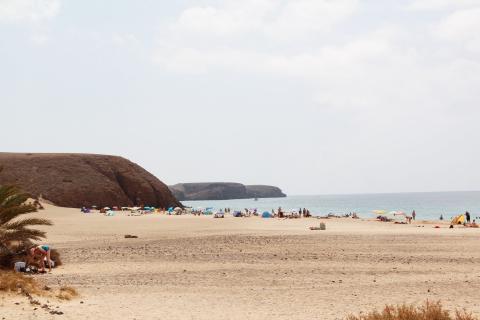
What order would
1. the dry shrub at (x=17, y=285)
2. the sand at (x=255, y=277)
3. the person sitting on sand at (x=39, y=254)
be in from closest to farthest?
the sand at (x=255, y=277) → the dry shrub at (x=17, y=285) → the person sitting on sand at (x=39, y=254)

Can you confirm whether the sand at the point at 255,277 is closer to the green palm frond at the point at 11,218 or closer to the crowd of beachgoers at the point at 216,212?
the green palm frond at the point at 11,218

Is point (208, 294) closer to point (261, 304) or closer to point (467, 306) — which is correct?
point (261, 304)

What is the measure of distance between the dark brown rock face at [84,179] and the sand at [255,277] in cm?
5740

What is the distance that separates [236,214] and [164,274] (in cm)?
4534

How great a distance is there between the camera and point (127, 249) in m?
23.6

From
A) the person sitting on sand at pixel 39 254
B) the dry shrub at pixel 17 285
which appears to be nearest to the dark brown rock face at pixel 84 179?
the person sitting on sand at pixel 39 254

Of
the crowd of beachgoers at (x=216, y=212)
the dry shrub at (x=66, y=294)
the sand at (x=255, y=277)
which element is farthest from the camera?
the crowd of beachgoers at (x=216, y=212)

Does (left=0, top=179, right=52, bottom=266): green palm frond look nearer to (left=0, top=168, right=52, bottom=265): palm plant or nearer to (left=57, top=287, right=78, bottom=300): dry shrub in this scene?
(left=0, top=168, right=52, bottom=265): palm plant

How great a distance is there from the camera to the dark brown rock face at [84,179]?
80.9 meters

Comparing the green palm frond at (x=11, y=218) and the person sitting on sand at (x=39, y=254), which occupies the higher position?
the green palm frond at (x=11, y=218)

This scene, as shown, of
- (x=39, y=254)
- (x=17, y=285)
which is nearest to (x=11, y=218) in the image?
(x=39, y=254)

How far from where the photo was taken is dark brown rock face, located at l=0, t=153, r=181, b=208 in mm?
80875

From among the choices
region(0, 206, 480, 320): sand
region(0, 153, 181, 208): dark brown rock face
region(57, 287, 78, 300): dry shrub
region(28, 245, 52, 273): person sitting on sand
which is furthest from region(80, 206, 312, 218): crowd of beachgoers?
region(57, 287, 78, 300): dry shrub

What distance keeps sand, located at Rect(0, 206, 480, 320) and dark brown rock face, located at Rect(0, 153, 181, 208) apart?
57.4 meters
